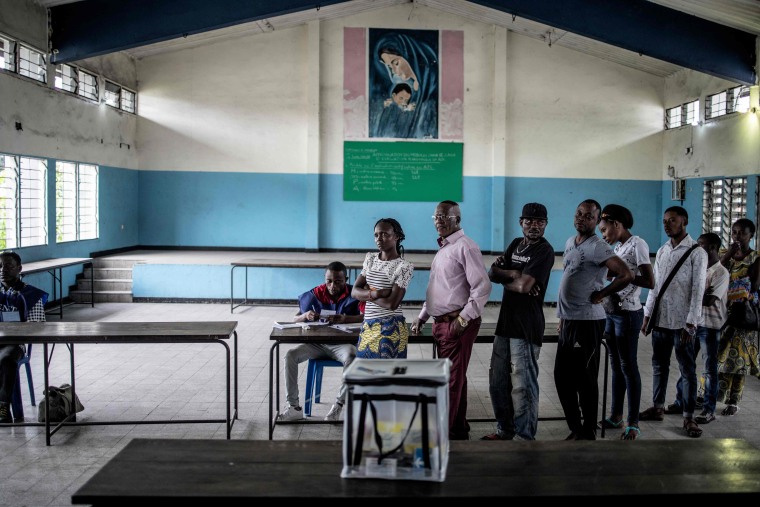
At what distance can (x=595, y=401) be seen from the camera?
13.6 feet

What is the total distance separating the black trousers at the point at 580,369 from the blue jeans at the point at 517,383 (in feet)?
0.68

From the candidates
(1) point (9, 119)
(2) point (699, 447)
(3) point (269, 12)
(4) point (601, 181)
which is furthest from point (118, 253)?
(2) point (699, 447)

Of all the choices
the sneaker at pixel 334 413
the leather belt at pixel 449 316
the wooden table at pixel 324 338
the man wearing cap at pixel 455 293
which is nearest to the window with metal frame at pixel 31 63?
the wooden table at pixel 324 338

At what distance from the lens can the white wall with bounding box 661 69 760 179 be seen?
387 inches

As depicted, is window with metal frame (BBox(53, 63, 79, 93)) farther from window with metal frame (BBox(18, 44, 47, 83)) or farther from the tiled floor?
the tiled floor

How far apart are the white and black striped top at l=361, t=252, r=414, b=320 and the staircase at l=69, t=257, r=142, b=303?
26.1ft

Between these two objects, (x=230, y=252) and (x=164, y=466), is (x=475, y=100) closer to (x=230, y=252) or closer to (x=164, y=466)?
(x=230, y=252)

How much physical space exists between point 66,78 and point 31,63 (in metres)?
1.11

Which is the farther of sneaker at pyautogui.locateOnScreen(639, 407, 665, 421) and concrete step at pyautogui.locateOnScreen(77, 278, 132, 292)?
concrete step at pyautogui.locateOnScreen(77, 278, 132, 292)

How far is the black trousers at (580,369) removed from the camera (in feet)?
13.3

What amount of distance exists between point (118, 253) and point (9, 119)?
4059 mm

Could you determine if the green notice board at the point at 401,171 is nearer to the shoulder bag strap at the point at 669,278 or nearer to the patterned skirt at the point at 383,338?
the shoulder bag strap at the point at 669,278

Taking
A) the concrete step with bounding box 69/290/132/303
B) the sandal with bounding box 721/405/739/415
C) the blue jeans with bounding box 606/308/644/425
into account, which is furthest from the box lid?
the concrete step with bounding box 69/290/132/303

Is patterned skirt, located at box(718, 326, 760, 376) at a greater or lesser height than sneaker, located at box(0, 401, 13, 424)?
greater
